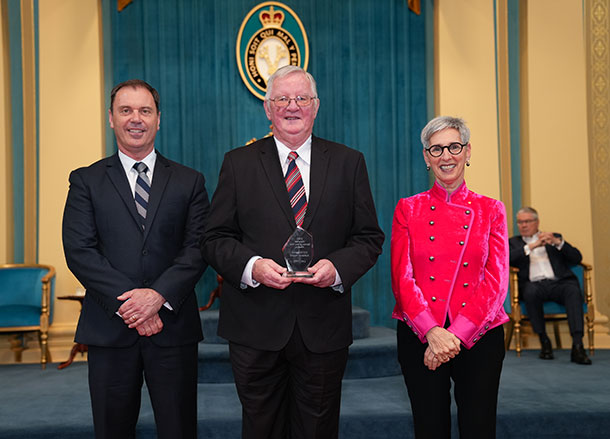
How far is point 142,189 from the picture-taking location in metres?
2.30

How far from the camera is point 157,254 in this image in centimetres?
223

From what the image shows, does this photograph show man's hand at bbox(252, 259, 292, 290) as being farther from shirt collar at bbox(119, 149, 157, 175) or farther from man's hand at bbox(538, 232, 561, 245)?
man's hand at bbox(538, 232, 561, 245)

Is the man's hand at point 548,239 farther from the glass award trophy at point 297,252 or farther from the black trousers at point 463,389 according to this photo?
the glass award trophy at point 297,252

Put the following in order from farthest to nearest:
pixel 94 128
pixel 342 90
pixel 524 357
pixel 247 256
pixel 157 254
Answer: pixel 342 90 → pixel 94 128 → pixel 524 357 → pixel 157 254 → pixel 247 256

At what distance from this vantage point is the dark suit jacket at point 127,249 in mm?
2160

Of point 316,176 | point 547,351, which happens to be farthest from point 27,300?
point 547,351

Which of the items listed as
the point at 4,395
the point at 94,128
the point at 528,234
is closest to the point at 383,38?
the point at 528,234

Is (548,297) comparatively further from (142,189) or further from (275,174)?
(142,189)

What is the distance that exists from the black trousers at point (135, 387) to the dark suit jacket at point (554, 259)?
13.8 feet

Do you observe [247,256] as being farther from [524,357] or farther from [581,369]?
[524,357]

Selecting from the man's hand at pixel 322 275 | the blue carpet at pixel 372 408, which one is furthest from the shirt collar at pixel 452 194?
the blue carpet at pixel 372 408

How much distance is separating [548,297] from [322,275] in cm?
425

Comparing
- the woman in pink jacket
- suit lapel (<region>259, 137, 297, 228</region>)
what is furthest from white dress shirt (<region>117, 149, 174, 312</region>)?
the woman in pink jacket

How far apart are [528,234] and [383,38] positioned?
2554 millimetres
